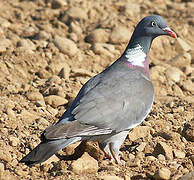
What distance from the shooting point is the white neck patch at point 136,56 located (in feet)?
21.6

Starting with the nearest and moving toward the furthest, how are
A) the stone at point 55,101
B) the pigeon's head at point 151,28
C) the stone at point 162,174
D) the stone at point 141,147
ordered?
the stone at point 162,174 → the stone at point 141,147 → the pigeon's head at point 151,28 → the stone at point 55,101

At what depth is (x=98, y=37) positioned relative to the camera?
967 cm

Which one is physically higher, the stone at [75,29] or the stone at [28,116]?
the stone at [28,116]

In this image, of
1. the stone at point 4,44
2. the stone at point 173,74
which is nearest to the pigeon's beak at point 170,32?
the stone at point 173,74

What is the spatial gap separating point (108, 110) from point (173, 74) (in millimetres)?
3200

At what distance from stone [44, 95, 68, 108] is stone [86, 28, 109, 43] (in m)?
2.53

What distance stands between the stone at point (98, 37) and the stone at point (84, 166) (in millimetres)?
4422

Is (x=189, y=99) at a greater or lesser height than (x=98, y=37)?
greater

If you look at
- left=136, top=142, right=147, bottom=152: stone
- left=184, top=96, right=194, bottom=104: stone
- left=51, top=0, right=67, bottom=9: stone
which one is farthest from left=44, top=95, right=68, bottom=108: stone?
left=51, top=0, right=67, bottom=9: stone

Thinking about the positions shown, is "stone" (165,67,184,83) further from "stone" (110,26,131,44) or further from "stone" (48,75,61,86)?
"stone" (48,75,61,86)

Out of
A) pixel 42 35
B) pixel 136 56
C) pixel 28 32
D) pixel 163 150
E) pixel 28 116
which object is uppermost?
pixel 136 56

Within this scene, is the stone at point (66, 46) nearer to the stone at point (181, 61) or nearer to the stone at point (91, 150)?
the stone at point (181, 61)

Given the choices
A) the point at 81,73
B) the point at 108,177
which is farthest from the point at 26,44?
the point at 108,177

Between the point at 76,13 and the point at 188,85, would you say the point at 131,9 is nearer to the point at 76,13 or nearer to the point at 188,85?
the point at 76,13
